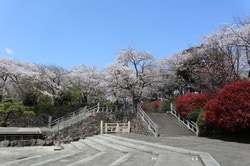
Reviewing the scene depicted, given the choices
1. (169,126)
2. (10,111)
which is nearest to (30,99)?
(10,111)

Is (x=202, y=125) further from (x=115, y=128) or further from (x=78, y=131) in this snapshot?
(x=78, y=131)

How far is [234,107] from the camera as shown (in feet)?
60.0

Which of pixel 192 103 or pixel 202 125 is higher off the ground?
pixel 192 103

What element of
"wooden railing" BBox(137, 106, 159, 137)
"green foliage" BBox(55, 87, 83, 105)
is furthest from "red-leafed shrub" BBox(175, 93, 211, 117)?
"green foliage" BBox(55, 87, 83, 105)

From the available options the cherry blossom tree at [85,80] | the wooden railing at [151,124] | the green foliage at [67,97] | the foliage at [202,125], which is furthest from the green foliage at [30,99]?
the foliage at [202,125]

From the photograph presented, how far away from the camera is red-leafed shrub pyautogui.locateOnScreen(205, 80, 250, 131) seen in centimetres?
1797

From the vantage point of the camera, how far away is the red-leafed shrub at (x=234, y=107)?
707 inches

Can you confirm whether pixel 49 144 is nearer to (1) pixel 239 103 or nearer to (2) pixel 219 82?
(2) pixel 219 82

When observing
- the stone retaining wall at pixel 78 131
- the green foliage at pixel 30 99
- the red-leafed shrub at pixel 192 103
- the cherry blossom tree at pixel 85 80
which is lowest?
the stone retaining wall at pixel 78 131

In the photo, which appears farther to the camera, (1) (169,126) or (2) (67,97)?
(2) (67,97)

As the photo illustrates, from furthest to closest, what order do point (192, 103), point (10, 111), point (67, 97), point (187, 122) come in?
point (67, 97) < point (10, 111) < point (192, 103) < point (187, 122)

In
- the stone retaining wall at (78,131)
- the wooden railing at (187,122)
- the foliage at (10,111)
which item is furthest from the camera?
Result: the foliage at (10,111)

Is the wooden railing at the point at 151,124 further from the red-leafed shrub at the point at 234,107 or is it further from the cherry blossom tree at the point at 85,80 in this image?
the cherry blossom tree at the point at 85,80

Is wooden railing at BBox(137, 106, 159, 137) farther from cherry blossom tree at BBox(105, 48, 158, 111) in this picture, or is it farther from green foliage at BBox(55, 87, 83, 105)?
green foliage at BBox(55, 87, 83, 105)
